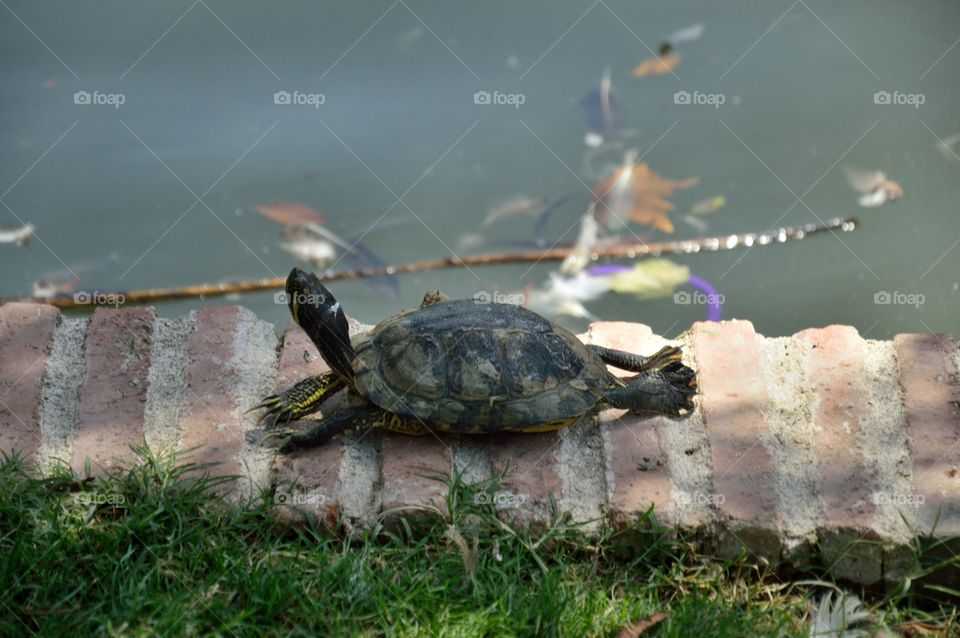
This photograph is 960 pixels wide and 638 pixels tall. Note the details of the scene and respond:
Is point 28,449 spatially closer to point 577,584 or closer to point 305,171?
point 577,584

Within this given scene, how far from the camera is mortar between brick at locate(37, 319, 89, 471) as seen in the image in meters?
3.17

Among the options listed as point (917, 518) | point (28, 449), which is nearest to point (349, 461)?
point (28, 449)

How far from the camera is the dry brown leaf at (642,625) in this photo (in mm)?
2650

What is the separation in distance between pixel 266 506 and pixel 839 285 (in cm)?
288

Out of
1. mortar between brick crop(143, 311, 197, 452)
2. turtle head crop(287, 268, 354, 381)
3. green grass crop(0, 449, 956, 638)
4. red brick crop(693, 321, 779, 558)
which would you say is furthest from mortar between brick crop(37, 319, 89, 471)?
red brick crop(693, 321, 779, 558)

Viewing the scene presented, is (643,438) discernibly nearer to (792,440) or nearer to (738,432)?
(738,432)

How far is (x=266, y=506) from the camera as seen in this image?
296 cm

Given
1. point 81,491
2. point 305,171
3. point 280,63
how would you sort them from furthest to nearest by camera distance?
point 280,63 < point 305,171 < point 81,491
